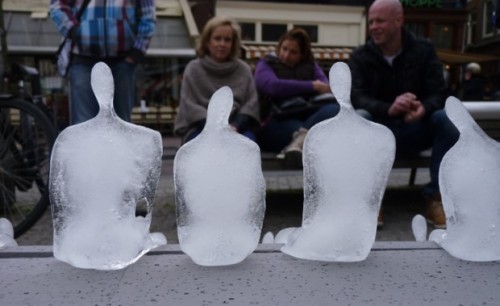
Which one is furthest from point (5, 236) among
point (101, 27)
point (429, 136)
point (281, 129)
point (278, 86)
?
point (429, 136)

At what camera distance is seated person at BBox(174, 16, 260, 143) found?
3.28m

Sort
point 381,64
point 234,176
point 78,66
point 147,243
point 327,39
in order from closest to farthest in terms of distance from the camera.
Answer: point 234,176 < point 147,243 < point 78,66 < point 381,64 < point 327,39

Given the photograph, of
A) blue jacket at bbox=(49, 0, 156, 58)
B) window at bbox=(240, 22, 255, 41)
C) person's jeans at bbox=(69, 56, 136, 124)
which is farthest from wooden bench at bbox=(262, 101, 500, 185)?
window at bbox=(240, 22, 255, 41)

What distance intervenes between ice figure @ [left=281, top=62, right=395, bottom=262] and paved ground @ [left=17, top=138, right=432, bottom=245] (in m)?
1.69

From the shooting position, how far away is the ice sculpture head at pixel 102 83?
4.19ft

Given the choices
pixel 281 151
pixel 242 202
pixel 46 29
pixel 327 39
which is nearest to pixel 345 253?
pixel 242 202

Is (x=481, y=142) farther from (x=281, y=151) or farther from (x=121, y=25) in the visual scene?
(x=121, y=25)

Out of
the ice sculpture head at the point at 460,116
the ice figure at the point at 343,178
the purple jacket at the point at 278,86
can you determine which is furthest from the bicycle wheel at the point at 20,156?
the ice sculpture head at the point at 460,116

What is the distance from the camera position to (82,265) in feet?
4.24

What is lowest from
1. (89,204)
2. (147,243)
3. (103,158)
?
(147,243)

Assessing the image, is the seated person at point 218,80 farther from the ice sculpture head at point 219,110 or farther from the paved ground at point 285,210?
the ice sculpture head at point 219,110

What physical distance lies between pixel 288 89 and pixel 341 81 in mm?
2257

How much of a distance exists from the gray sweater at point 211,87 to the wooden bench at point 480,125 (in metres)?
0.32

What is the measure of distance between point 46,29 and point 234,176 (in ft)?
35.3
